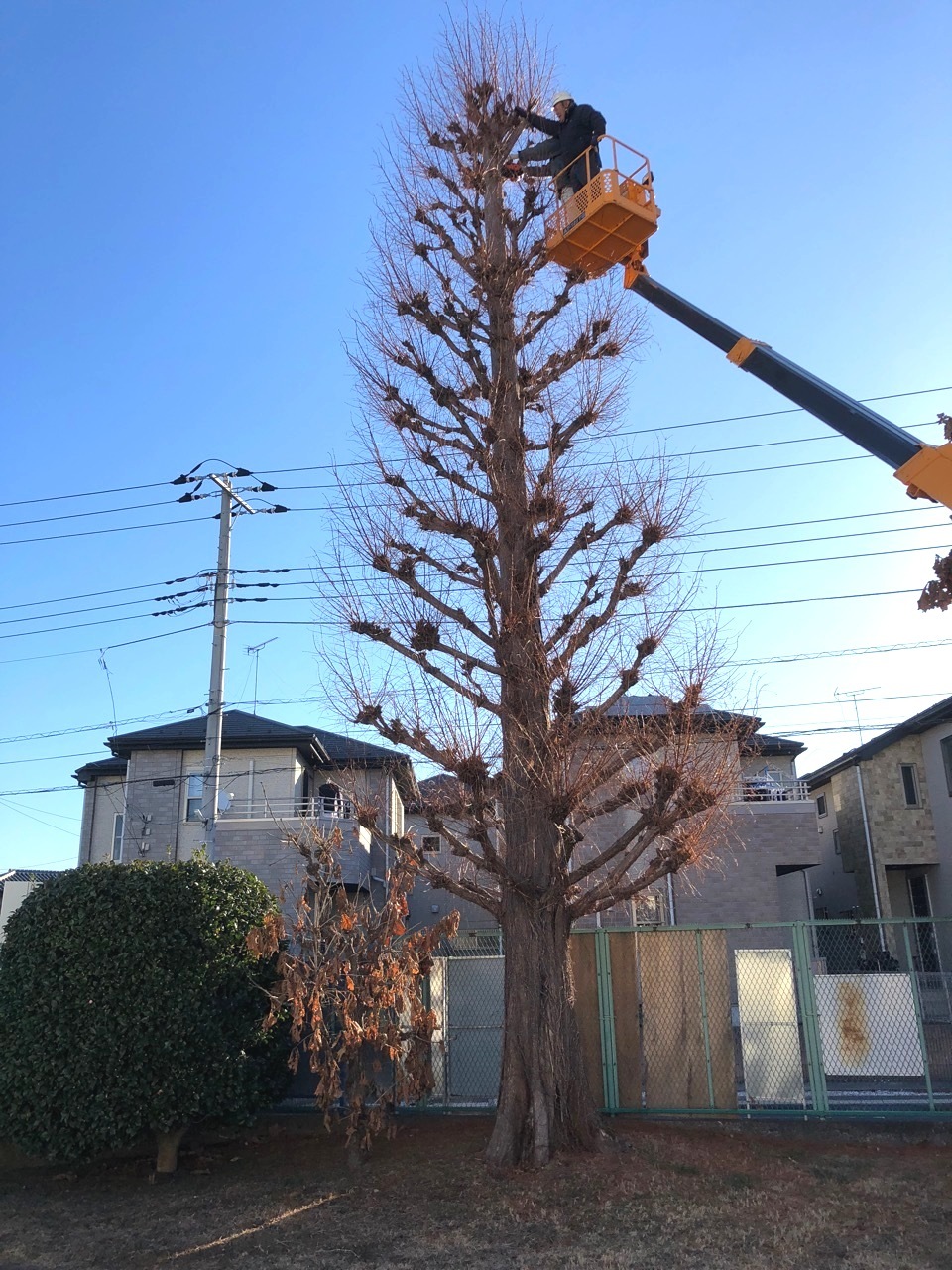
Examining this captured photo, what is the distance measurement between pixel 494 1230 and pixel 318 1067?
6.77ft

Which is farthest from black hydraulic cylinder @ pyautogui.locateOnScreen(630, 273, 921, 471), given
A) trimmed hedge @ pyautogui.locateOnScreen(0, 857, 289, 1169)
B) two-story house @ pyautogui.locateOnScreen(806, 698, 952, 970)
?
two-story house @ pyautogui.locateOnScreen(806, 698, 952, 970)

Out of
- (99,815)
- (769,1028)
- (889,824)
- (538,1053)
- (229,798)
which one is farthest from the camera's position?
(99,815)

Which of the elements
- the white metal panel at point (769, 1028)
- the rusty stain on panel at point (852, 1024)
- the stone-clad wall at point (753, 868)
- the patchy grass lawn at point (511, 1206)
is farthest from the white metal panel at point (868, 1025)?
the stone-clad wall at point (753, 868)

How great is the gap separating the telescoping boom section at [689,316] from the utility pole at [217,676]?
27.9ft

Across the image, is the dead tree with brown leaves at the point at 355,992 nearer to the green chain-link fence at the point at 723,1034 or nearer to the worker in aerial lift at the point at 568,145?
the green chain-link fence at the point at 723,1034

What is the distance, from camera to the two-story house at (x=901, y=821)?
909 inches

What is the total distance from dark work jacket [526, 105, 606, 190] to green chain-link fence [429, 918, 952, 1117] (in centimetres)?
794

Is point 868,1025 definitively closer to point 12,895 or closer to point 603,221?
point 603,221

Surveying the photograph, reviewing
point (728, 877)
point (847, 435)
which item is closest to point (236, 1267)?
point (847, 435)

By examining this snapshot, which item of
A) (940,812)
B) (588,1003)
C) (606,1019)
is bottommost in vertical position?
(606,1019)

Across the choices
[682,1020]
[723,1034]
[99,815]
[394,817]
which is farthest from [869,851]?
[99,815]

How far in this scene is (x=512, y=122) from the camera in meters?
11.4

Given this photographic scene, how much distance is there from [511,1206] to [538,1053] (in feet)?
4.13

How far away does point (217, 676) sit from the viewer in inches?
630
